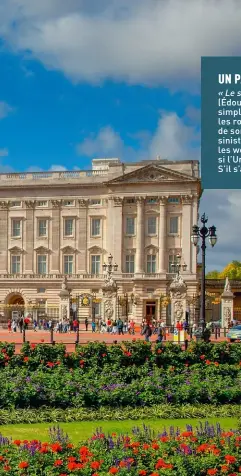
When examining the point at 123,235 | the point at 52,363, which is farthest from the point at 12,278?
the point at 52,363

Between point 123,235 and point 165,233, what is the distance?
15.0 ft

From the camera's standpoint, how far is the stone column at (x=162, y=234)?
7594 cm

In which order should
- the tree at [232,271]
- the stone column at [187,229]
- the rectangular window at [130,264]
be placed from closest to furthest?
the stone column at [187,229] → the rectangular window at [130,264] → the tree at [232,271]

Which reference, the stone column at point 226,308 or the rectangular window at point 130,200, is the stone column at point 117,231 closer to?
the rectangular window at point 130,200

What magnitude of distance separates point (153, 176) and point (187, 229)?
22.2 ft

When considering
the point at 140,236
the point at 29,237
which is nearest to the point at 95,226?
the point at 140,236

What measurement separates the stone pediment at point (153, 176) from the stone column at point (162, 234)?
228 cm

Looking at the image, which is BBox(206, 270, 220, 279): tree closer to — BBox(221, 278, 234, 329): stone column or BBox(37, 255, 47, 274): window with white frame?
BBox(37, 255, 47, 274): window with white frame

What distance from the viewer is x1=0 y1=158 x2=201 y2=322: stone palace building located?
75750mm

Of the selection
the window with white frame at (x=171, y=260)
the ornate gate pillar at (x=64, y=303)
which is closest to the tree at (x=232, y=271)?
the window with white frame at (x=171, y=260)

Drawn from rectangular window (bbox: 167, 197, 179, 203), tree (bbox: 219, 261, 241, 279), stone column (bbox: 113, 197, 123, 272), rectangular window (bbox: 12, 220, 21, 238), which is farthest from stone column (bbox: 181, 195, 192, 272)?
tree (bbox: 219, 261, 241, 279)

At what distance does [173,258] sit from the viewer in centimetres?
7638

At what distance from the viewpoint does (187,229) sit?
7581 centimetres

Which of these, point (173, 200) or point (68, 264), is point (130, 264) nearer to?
point (68, 264)
